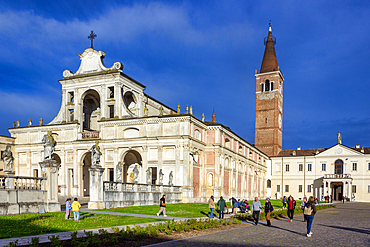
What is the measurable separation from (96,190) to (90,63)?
25340 millimetres

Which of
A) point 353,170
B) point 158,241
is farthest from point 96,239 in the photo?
point 353,170

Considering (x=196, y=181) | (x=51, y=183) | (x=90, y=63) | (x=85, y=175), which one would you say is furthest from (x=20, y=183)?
(x=90, y=63)

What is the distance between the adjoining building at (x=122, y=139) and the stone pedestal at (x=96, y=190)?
13.2m

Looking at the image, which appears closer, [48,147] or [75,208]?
[75,208]

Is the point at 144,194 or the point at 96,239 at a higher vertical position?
the point at 96,239

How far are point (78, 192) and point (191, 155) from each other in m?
14.8

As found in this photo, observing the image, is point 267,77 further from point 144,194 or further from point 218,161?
point 144,194

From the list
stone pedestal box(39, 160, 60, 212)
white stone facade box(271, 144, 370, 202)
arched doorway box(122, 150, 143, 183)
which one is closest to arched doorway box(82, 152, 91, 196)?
arched doorway box(122, 150, 143, 183)

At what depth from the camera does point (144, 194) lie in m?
31.2

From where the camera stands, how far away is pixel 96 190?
25188mm

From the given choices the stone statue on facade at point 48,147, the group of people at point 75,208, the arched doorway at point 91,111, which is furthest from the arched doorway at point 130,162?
the group of people at point 75,208

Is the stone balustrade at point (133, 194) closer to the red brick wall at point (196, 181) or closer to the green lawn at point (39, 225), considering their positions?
the red brick wall at point (196, 181)

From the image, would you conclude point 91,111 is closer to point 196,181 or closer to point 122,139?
point 122,139

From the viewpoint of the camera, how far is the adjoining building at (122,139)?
1559 inches
